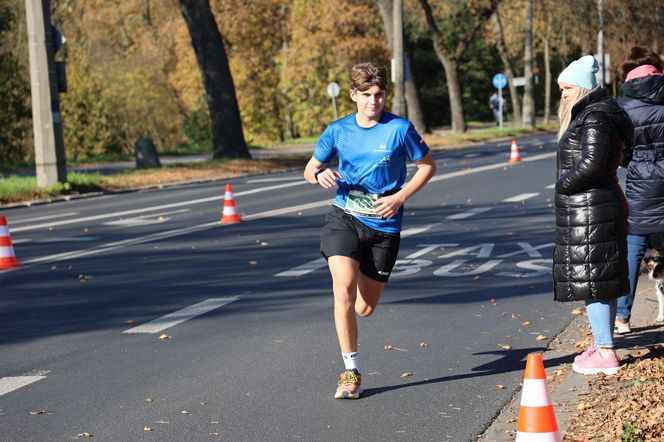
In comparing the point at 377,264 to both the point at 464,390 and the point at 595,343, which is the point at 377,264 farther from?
the point at 595,343

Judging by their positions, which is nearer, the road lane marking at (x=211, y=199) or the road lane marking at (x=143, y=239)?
the road lane marking at (x=143, y=239)

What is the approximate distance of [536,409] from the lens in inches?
194

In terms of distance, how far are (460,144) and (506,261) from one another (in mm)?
32652

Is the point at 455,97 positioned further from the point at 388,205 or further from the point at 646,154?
the point at 388,205

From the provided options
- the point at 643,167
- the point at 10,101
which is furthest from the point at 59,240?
the point at 10,101

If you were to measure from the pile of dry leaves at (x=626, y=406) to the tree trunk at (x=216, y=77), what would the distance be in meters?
28.1

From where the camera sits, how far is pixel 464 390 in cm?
676

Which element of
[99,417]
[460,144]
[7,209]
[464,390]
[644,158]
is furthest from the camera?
[460,144]

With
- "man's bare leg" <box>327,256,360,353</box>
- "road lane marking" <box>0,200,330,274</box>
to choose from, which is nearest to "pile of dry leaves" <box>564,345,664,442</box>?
"man's bare leg" <box>327,256,360,353</box>

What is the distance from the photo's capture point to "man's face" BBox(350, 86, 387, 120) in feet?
21.5

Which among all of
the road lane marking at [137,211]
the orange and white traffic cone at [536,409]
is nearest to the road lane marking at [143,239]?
the road lane marking at [137,211]

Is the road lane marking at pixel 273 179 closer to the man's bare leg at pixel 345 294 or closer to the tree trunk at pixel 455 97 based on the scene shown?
the man's bare leg at pixel 345 294

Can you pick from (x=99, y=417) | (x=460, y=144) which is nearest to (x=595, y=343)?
(x=99, y=417)

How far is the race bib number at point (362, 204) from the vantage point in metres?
6.71
